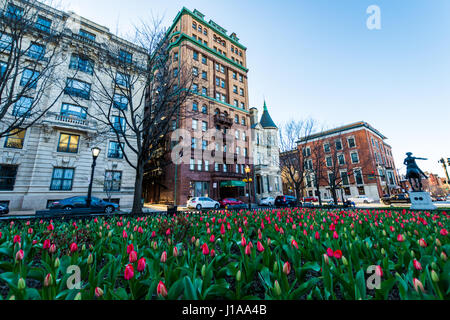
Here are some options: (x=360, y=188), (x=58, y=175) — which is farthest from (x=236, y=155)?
(x=360, y=188)

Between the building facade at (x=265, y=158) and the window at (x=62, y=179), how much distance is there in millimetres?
28994

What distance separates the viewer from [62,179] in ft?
63.9

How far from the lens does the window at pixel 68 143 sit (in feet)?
65.6

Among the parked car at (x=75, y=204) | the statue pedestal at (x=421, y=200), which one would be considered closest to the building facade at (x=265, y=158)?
the statue pedestal at (x=421, y=200)

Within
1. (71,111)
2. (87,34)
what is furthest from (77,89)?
(87,34)

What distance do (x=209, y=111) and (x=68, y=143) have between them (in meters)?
21.0

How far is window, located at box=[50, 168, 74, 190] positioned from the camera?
752 inches

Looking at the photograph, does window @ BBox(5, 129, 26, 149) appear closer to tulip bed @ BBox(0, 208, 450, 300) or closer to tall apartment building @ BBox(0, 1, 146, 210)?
tall apartment building @ BBox(0, 1, 146, 210)

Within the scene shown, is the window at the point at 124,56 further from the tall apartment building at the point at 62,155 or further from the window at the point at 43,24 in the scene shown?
the tall apartment building at the point at 62,155

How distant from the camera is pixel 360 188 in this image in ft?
139

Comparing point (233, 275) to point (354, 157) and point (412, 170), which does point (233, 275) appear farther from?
point (354, 157)

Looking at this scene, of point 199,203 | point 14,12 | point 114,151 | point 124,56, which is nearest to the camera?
point 14,12

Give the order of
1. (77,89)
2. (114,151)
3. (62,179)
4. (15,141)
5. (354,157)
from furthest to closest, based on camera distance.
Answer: (354,157), (114,151), (62,179), (15,141), (77,89)
